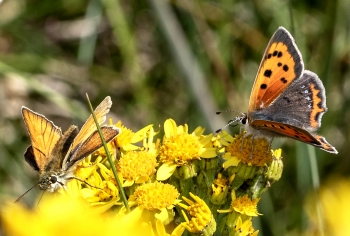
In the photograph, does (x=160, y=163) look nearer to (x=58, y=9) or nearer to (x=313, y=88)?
(x=313, y=88)

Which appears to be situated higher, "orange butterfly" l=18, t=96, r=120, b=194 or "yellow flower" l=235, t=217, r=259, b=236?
"orange butterfly" l=18, t=96, r=120, b=194

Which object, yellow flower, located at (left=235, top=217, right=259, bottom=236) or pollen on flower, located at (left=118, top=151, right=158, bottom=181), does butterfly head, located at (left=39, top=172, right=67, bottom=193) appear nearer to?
pollen on flower, located at (left=118, top=151, right=158, bottom=181)

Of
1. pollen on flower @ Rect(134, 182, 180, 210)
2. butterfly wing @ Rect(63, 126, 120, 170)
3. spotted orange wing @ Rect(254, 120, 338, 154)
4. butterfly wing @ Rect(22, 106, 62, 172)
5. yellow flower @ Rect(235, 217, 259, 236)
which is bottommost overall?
yellow flower @ Rect(235, 217, 259, 236)

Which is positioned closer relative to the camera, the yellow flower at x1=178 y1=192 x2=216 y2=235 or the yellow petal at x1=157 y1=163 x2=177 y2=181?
the yellow flower at x1=178 y1=192 x2=216 y2=235

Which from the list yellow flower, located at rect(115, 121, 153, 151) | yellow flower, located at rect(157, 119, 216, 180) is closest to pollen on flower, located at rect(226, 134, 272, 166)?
yellow flower, located at rect(157, 119, 216, 180)

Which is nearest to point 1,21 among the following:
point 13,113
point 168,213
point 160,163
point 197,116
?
point 13,113

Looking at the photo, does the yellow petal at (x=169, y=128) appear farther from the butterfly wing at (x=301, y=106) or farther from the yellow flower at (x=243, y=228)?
the yellow flower at (x=243, y=228)

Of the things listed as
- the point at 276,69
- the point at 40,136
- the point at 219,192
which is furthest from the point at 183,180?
the point at 276,69
